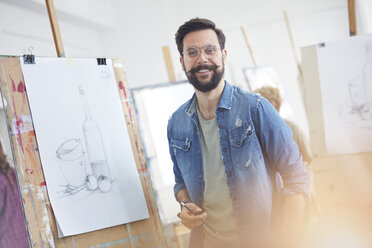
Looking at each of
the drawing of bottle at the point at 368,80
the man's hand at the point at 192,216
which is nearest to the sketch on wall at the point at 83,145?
the man's hand at the point at 192,216

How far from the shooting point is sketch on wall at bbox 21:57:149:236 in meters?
1.50

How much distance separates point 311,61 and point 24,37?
5.84 feet

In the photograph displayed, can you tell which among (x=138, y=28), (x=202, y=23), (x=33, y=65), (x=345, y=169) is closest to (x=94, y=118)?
(x=33, y=65)

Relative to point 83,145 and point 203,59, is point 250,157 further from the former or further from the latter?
point 83,145

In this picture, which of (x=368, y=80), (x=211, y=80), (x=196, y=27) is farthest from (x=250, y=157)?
(x=368, y=80)

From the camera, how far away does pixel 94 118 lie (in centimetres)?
163

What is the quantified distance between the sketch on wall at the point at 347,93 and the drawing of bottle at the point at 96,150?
3.92ft

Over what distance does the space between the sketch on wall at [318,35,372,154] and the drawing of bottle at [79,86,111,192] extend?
120 centimetres

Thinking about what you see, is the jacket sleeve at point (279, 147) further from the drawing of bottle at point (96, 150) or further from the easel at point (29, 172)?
the easel at point (29, 172)

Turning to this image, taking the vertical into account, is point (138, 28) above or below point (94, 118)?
above

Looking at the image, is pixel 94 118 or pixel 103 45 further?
pixel 103 45

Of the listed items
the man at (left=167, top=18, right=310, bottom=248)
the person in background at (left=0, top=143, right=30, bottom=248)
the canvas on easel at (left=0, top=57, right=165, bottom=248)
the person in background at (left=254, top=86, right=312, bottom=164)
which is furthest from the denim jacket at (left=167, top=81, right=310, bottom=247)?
the person in background at (left=0, top=143, right=30, bottom=248)

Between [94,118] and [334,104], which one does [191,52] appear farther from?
[334,104]

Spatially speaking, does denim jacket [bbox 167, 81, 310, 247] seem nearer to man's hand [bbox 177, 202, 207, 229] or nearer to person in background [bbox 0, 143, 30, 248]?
man's hand [bbox 177, 202, 207, 229]
